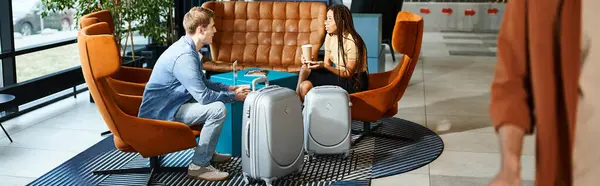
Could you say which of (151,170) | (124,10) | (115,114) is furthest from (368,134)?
(124,10)

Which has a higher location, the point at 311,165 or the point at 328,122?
the point at 328,122

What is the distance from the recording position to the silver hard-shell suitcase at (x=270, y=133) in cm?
432

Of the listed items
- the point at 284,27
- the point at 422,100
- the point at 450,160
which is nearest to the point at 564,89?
the point at 450,160

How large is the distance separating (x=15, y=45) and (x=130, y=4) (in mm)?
1173

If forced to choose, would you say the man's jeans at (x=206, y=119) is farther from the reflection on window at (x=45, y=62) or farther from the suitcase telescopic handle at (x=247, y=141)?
the reflection on window at (x=45, y=62)

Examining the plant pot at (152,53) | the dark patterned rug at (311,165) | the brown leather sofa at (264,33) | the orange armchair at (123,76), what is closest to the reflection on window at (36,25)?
the plant pot at (152,53)

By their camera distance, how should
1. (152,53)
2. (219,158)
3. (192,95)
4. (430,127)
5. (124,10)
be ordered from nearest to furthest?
(192,95) → (219,158) → (430,127) → (124,10) → (152,53)

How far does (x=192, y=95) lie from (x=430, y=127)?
259cm

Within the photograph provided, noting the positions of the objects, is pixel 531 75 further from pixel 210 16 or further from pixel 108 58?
pixel 210 16

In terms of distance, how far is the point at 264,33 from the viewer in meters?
7.21

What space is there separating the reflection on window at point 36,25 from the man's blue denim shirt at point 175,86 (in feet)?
9.84

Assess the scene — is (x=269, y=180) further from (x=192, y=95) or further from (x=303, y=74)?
(x=303, y=74)

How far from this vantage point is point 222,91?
186 inches

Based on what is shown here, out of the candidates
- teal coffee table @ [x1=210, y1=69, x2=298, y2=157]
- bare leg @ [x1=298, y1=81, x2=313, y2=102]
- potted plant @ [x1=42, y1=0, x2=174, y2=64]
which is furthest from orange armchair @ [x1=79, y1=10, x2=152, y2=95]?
bare leg @ [x1=298, y1=81, x2=313, y2=102]
